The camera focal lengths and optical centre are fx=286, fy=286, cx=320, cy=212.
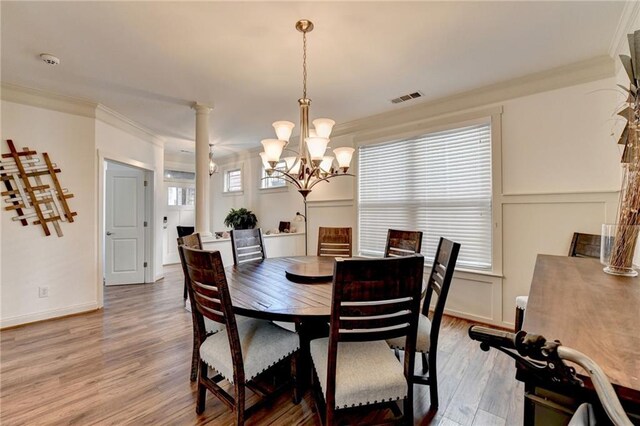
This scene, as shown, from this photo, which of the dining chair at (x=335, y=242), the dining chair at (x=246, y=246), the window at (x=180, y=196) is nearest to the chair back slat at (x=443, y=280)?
the dining chair at (x=335, y=242)

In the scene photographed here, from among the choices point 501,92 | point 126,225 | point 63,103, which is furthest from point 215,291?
point 126,225

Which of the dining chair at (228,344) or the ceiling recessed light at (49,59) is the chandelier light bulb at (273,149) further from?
the ceiling recessed light at (49,59)

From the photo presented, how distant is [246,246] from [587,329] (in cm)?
264

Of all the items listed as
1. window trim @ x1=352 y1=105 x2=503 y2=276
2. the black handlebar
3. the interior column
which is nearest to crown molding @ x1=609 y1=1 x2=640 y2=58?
window trim @ x1=352 y1=105 x2=503 y2=276

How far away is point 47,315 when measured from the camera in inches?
130

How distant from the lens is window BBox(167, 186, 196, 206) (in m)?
6.76

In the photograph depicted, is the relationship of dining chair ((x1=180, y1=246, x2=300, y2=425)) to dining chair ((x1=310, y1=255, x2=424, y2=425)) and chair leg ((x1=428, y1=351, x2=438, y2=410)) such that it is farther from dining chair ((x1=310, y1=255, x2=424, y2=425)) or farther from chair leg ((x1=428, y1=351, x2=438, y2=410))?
chair leg ((x1=428, y1=351, x2=438, y2=410))

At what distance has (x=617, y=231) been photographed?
151 cm

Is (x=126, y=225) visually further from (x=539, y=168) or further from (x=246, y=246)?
(x=539, y=168)

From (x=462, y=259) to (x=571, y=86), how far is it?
6.52ft

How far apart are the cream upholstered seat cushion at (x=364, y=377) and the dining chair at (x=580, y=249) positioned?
61.1 inches

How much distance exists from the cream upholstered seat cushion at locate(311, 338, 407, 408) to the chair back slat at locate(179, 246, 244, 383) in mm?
422

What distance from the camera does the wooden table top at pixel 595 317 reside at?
0.60m

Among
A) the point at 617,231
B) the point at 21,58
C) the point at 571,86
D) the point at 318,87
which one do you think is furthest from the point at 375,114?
the point at 21,58
